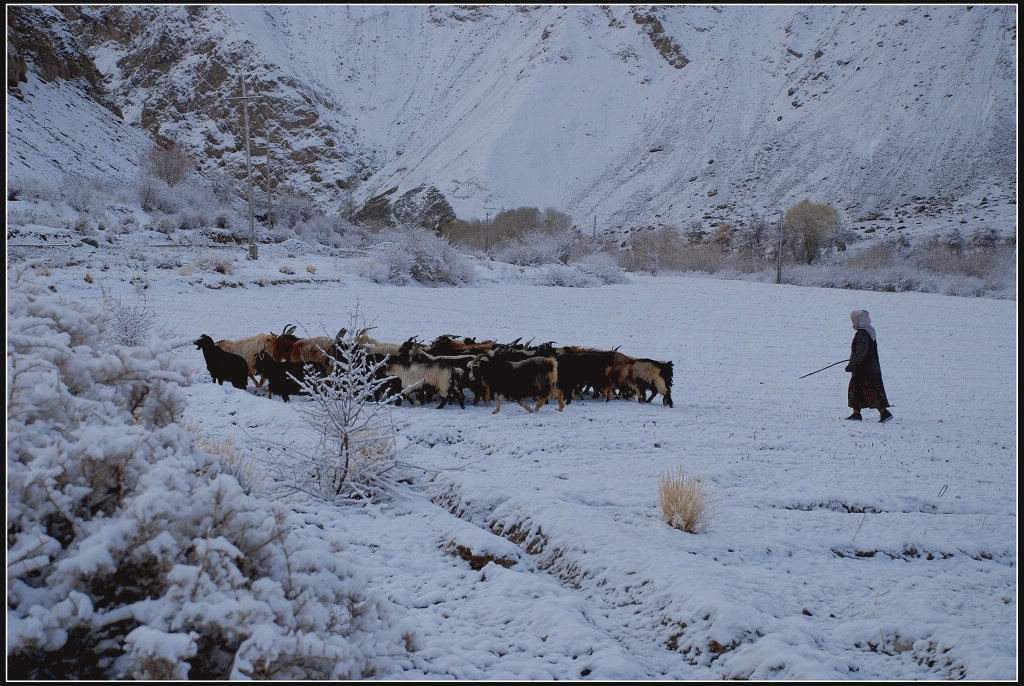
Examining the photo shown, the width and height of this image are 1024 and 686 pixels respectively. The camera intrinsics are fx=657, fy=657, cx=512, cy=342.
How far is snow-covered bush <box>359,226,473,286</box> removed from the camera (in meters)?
26.0

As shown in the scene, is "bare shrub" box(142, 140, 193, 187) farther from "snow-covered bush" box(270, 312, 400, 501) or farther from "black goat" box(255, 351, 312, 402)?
"snow-covered bush" box(270, 312, 400, 501)

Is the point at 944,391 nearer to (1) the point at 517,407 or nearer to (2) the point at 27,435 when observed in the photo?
(1) the point at 517,407

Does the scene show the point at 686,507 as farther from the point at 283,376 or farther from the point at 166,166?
the point at 166,166

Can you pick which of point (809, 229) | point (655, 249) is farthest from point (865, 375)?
point (655, 249)

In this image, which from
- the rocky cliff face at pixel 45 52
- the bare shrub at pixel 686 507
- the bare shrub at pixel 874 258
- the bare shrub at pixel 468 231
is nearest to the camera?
the bare shrub at pixel 686 507

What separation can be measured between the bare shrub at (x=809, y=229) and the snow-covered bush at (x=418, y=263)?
32729 mm

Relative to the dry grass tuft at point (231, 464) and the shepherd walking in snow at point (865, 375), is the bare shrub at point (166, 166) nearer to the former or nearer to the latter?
the shepherd walking in snow at point (865, 375)

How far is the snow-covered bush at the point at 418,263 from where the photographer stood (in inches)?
1025

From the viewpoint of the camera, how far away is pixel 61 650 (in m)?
2.29

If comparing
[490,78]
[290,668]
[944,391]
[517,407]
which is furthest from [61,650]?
[490,78]

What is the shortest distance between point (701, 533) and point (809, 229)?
169 ft

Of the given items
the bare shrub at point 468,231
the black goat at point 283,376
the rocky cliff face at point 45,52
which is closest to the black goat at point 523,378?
the black goat at point 283,376

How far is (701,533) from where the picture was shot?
15.7 feet

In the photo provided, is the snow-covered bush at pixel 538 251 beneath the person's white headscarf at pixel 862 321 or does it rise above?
above
